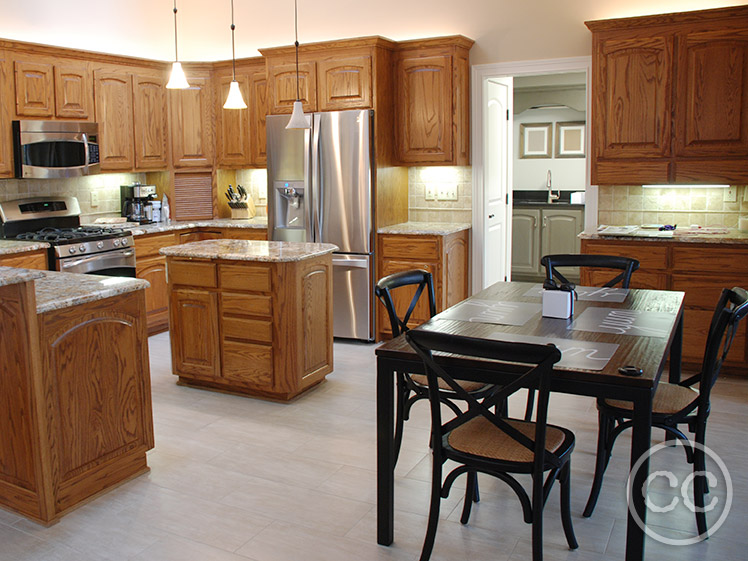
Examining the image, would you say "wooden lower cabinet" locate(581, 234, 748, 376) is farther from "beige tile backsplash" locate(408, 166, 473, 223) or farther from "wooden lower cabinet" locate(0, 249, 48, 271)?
"wooden lower cabinet" locate(0, 249, 48, 271)

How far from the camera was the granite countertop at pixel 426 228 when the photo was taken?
18.0ft

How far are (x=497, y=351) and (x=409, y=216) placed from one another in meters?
4.21

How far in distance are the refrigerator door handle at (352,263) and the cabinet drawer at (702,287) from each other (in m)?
2.24

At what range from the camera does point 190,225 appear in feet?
20.6

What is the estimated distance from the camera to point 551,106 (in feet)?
27.1

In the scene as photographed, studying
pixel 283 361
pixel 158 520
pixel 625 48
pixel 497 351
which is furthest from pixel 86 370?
pixel 625 48

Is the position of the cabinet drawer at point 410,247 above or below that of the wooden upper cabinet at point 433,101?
below

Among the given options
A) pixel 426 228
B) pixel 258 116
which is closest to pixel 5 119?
pixel 258 116

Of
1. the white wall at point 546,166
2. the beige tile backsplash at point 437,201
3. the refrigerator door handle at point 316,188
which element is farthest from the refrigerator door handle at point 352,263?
the white wall at point 546,166

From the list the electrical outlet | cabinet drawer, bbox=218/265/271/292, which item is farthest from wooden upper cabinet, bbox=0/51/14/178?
the electrical outlet

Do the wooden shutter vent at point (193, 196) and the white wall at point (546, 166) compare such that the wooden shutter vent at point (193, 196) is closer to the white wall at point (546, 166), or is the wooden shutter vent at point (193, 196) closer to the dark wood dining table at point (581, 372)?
the white wall at point (546, 166)

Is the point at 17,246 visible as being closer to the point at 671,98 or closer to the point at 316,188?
the point at 316,188

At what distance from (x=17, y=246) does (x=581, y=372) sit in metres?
4.00

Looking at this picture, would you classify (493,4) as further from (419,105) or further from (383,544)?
(383,544)
